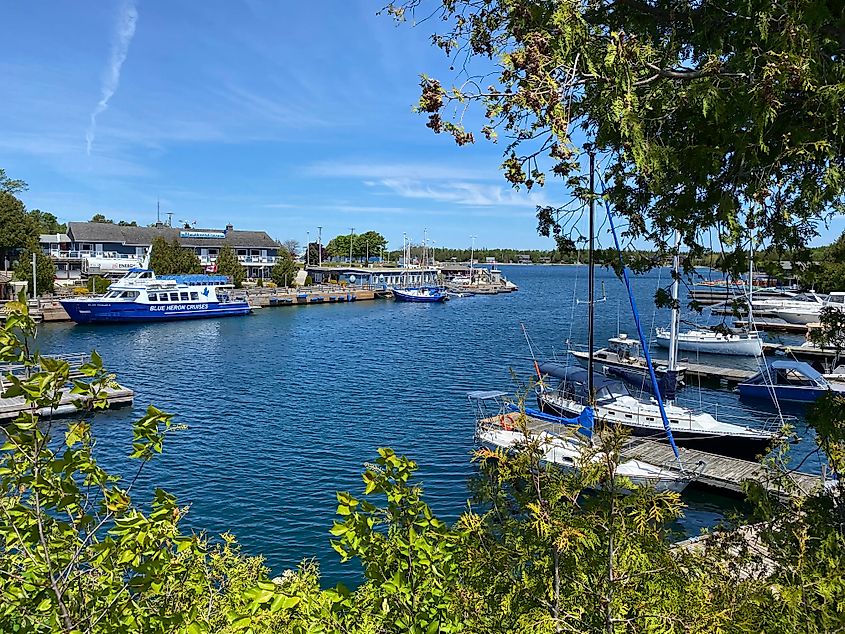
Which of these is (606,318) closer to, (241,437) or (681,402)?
(681,402)

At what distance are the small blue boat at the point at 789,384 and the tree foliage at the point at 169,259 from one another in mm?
67664

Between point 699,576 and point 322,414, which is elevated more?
point 699,576

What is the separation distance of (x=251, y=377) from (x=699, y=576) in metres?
33.3

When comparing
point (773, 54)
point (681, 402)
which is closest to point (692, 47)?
point (773, 54)

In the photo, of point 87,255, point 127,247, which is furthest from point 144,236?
point 87,255

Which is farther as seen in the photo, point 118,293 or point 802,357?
point 118,293

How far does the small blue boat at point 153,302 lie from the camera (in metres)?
56.1

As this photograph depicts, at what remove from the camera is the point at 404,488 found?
4.60 metres

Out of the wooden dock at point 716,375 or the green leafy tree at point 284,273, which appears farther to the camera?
the green leafy tree at point 284,273

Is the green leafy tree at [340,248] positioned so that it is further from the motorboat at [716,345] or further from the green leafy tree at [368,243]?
the motorboat at [716,345]

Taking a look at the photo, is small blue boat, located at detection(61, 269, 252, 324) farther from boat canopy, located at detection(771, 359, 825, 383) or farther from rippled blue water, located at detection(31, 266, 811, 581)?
boat canopy, located at detection(771, 359, 825, 383)

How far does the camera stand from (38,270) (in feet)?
204

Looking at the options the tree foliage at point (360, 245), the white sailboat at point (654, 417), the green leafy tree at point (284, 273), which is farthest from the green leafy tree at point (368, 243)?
the white sailboat at point (654, 417)

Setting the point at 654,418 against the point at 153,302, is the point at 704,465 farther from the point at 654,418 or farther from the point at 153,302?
the point at 153,302
